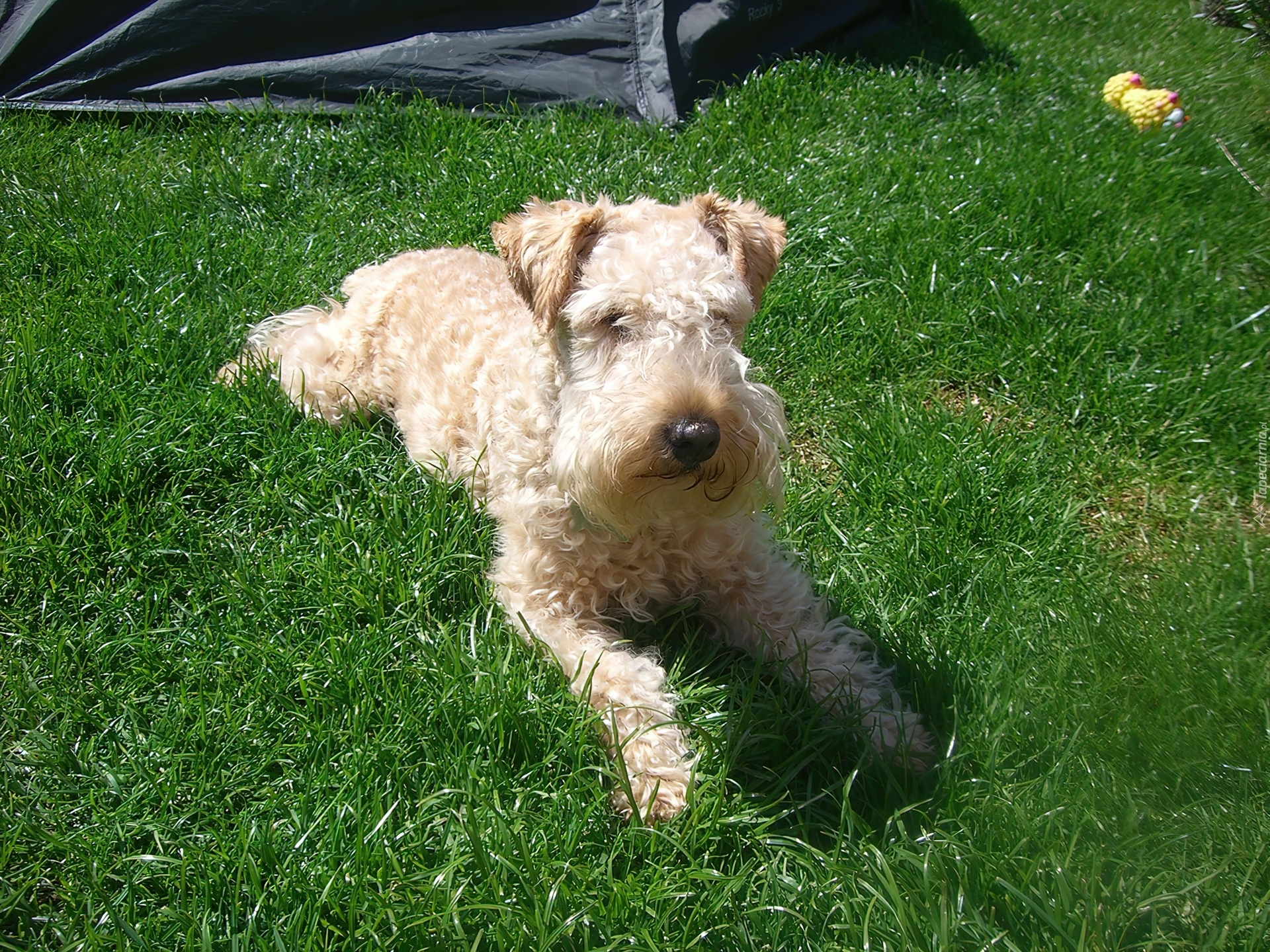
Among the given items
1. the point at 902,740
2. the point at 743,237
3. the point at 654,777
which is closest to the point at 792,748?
the point at 902,740

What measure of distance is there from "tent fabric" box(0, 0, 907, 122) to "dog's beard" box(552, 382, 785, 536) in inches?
130

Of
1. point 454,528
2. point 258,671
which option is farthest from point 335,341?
point 258,671

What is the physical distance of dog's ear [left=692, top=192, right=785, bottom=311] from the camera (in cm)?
250

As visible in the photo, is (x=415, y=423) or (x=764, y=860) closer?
(x=764, y=860)

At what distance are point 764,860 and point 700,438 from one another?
104 cm

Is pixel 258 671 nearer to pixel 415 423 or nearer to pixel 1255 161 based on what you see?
pixel 415 423

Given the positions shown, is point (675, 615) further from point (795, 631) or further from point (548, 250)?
point (548, 250)

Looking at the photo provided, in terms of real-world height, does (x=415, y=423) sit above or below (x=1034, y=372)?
above

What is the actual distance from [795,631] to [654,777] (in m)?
0.68

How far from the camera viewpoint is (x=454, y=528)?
2.77 meters

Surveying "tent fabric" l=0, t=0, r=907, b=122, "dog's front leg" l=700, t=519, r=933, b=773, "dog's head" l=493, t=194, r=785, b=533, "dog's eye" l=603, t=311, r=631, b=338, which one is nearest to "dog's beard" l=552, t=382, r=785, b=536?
"dog's head" l=493, t=194, r=785, b=533

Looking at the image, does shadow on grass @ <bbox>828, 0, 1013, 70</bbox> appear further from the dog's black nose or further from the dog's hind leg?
the dog's black nose

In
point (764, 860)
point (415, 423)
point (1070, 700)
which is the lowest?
point (1070, 700)

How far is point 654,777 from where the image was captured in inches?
81.9
